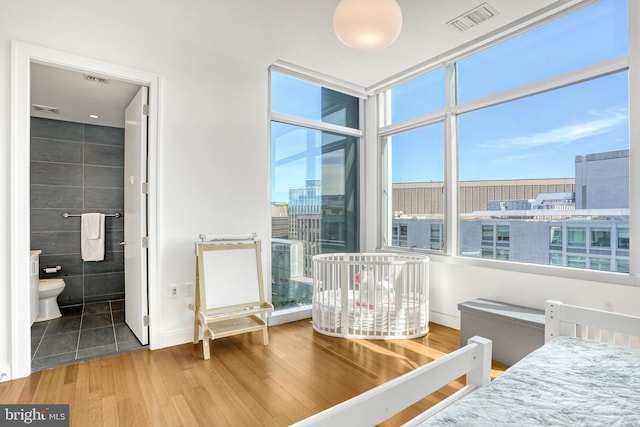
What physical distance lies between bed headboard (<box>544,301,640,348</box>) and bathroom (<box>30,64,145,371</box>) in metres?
3.93

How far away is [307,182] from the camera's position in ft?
13.0

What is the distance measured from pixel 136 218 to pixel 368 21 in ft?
8.68

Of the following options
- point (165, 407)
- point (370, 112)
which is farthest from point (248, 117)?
point (165, 407)

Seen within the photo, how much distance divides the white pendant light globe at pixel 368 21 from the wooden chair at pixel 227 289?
2.02 meters

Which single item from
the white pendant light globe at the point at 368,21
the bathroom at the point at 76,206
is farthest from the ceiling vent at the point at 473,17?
the bathroom at the point at 76,206

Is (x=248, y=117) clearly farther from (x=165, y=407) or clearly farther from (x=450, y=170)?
(x=165, y=407)

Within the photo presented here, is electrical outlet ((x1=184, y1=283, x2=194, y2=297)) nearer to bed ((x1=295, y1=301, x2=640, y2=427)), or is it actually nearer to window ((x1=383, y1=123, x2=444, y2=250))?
window ((x1=383, y1=123, x2=444, y2=250))

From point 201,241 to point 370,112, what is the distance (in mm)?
2744

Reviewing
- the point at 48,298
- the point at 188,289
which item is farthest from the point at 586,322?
the point at 48,298

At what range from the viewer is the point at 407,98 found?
404 cm

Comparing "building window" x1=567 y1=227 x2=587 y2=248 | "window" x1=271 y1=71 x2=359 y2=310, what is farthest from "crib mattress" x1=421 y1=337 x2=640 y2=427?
"window" x1=271 y1=71 x2=359 y2=310

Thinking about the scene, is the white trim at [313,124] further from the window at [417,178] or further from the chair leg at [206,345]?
the chair leg at [206,345]

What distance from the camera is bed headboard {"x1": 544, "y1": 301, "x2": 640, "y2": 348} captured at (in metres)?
1.38

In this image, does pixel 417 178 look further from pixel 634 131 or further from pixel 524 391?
pixel 524 391
